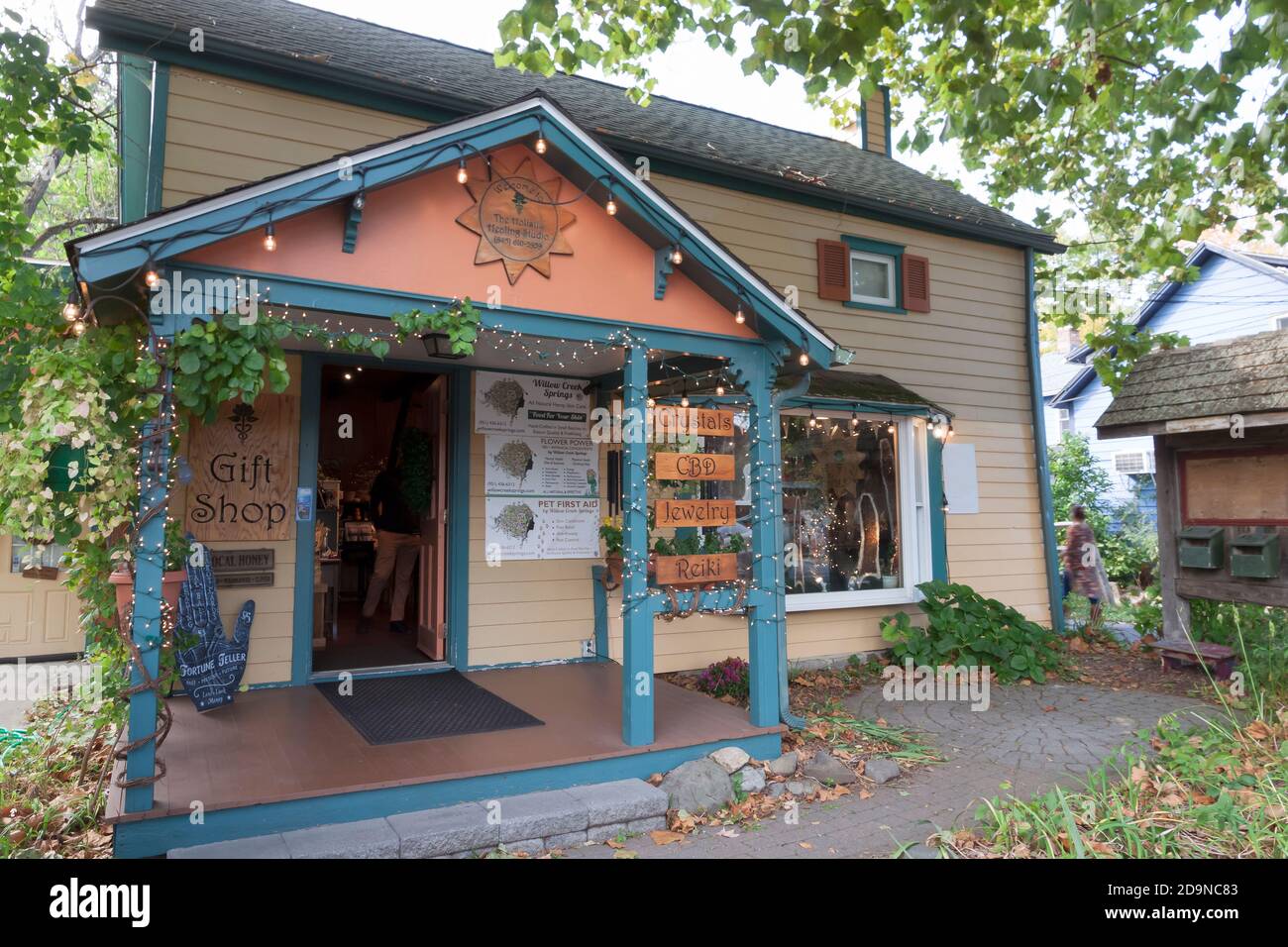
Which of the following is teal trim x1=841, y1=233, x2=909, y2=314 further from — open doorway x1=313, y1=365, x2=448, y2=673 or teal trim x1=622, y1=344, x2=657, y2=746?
open doorway x1=313, y1=365, x2=448, y2=673

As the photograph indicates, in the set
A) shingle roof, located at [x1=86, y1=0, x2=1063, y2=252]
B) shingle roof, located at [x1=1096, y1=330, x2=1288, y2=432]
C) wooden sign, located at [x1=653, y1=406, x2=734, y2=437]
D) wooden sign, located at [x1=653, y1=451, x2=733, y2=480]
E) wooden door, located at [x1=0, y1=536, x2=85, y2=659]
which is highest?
shingle roof, located at [x1=86, y1=0, x2=1063, y2=252]

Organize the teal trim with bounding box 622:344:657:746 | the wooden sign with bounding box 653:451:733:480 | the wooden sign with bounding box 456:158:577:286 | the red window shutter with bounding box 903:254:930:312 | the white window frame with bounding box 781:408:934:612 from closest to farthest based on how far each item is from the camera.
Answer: the wooden sign with bounding box 456:158:577:286
the teal trim with bounding box 622:344:657:746
the wooden sign with bounding box 653:451:733:480
the white window frame with bounding box 781:408:934:612
the red window shutter with bounding box 903:254:930:312

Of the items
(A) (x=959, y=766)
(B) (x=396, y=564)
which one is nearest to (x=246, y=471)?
(B) (x=396, y=564)

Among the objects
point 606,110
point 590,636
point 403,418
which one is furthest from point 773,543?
point 606,110

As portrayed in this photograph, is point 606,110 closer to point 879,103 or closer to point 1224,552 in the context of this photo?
point 879,103

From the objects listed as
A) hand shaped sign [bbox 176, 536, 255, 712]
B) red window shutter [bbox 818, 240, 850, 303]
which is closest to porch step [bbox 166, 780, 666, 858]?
hand shaped sign [bbox 176, 536, 255, 712]

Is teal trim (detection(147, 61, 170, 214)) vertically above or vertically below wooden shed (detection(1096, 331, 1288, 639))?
above

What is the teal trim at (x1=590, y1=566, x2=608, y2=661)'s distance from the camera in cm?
718

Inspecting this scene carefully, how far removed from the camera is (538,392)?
7098 millimetres

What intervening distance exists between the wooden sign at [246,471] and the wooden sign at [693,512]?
118 inches

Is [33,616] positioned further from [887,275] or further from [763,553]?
[887,275]

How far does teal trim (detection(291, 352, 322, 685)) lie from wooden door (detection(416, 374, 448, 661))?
1.06 metres

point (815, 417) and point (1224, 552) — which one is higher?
point (815, 417)
